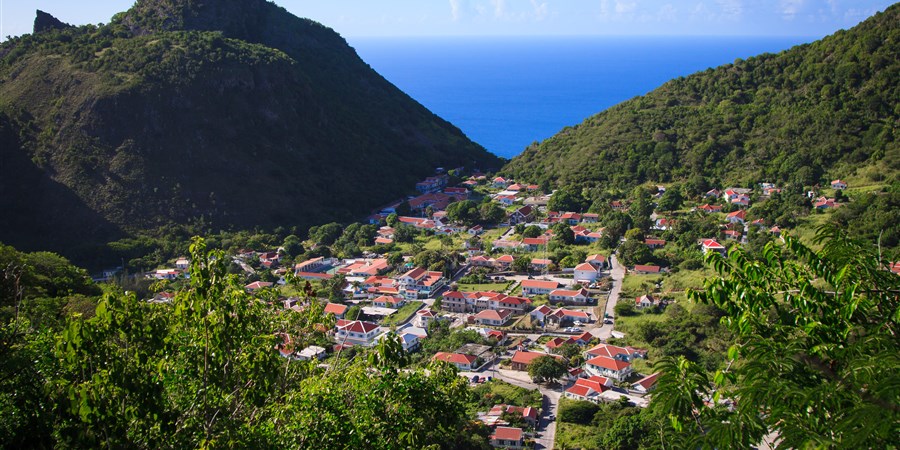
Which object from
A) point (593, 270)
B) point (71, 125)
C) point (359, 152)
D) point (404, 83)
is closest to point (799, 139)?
point (593, 270)

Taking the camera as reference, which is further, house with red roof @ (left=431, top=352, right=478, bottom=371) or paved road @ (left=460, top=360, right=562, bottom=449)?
house with red roof @ (left=431, top=352, right=478, bottom=371)

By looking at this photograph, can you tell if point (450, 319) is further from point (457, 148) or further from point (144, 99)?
point (457, 148)

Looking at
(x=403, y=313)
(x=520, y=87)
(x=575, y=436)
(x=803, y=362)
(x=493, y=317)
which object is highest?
(x=520, y=87)

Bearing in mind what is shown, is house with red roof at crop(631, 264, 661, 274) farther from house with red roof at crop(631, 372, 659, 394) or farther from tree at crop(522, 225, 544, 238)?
house with red roof at crop(631, 372, 659, 394)

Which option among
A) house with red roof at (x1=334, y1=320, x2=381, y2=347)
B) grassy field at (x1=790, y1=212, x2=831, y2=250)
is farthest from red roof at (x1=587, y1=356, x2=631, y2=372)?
grassy field at (x1=790, y1=212, x2=831, y2=250)

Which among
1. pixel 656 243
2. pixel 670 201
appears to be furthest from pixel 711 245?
pixel 670 201

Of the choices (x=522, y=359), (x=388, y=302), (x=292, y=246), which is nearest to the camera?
(x=522, y=359)

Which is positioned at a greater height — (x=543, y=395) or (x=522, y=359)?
(x=522, y=359)

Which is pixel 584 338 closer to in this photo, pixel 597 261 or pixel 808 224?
pixel 597 261
